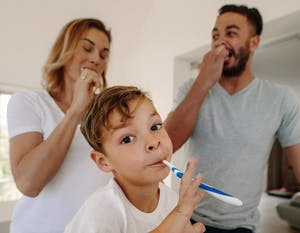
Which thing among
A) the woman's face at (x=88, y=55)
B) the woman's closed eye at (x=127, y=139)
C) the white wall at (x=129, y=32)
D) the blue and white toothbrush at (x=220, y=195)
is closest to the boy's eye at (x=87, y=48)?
the woman's face at (x=88, y=55)

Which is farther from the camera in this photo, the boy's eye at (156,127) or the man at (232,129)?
the man at (232,129)

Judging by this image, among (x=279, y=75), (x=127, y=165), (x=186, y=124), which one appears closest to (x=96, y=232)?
(x=127, y=165)

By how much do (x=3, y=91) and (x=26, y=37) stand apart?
0.46m

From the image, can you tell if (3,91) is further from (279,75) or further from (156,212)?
(279,75)

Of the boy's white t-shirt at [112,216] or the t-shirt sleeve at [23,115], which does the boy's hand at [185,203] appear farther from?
the t-shirt sleeve at [23,115]

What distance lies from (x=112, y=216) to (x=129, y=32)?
1.73 metres

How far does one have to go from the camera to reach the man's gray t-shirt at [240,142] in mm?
825

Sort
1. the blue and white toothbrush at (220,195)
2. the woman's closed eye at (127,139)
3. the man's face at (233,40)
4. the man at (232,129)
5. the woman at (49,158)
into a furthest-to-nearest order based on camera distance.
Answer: the man's face at (233,40), the man at (232,129), the woman at (49,158), the woman's closed eye at (127,139), the blue and white toothbrush at (220,195)

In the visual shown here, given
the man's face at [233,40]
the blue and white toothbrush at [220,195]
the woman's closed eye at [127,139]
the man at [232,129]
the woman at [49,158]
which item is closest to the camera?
the blue and white toothbrush at [220,195]

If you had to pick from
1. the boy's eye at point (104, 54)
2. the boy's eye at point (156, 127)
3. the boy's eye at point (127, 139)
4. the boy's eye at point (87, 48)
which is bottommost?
the boy's eye at point (127, 139)

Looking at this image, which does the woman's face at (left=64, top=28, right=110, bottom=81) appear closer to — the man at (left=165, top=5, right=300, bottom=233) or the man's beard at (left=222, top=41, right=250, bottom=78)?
the man at (left=165, top=5, right=300, bottom=233)

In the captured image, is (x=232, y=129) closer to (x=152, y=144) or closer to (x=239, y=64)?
(x=239, y=64)

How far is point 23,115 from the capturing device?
728mm

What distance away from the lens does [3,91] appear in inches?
78.7
